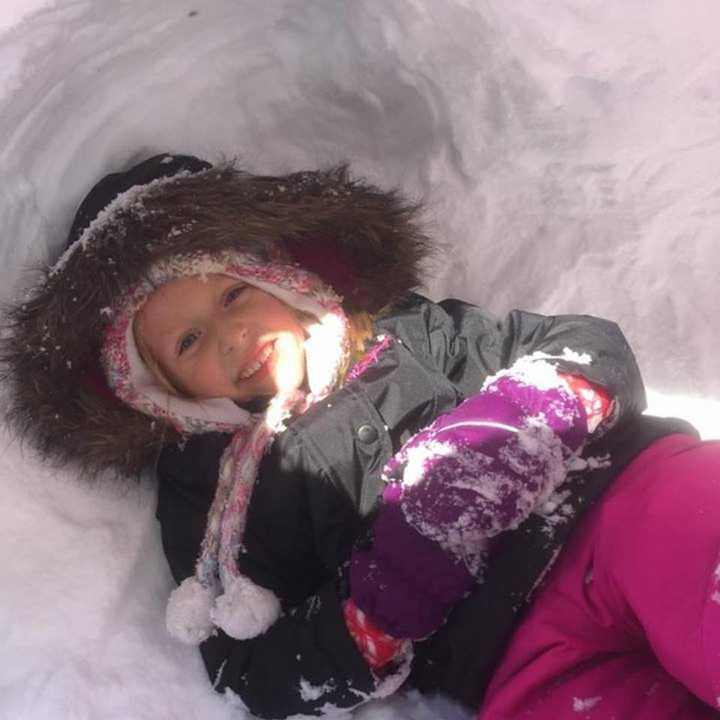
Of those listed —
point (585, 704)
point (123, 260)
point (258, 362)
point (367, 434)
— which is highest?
point (123, 260)

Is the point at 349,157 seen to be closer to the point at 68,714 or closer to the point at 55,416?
the point at 55,416

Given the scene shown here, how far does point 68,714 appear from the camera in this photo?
131 cm

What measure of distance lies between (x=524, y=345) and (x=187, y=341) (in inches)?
22.8

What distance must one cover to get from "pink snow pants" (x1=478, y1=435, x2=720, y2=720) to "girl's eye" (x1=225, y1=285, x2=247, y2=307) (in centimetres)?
68

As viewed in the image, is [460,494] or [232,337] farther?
[232,337]

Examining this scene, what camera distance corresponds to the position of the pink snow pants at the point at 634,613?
3.51 ft

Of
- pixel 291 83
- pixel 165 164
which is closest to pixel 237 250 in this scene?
pixel 165 164

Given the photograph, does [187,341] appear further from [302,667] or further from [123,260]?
[302,667]

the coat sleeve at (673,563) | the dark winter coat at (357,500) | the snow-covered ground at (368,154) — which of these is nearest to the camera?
the coat sleeve at (673,563)

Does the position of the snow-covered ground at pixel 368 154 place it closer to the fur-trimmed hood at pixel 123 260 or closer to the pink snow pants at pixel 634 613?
the fur-trimmed hood at pixel 123 260

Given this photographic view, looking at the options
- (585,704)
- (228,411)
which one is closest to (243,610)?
(228,411)

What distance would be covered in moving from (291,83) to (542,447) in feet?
3.19

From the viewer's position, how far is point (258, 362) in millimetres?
1438

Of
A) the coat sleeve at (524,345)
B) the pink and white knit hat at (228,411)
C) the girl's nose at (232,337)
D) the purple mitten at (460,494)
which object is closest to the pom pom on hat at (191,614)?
the pink and white knit hat at (228,411)
